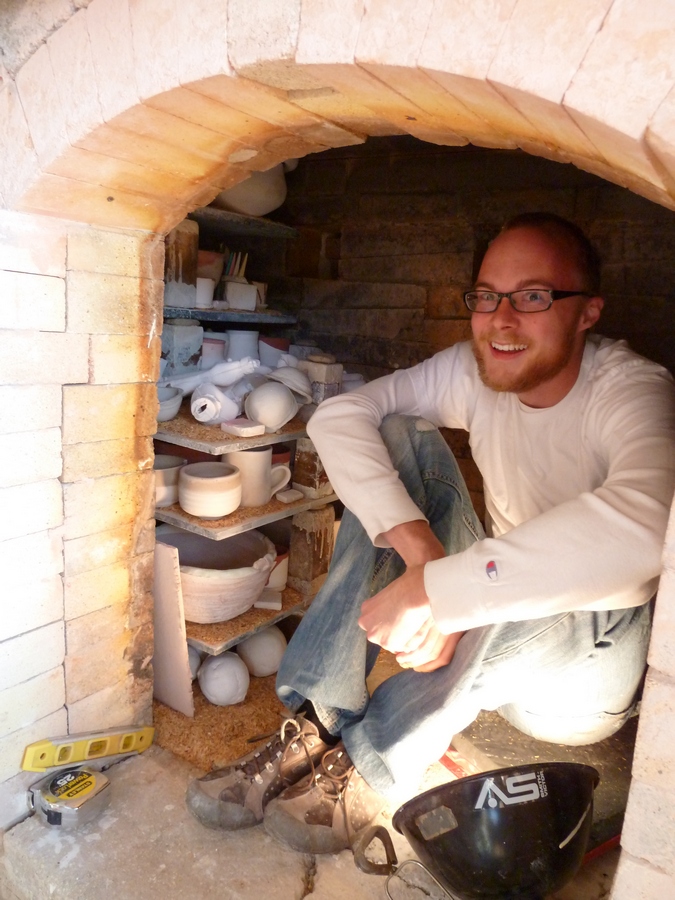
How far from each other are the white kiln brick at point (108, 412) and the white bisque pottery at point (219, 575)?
1.70ft

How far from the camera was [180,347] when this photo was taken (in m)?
2.26

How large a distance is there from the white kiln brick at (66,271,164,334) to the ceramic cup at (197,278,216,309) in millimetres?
559

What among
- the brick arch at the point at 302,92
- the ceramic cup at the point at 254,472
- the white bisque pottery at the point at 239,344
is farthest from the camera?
the white bisque pottery at the point at 239,344

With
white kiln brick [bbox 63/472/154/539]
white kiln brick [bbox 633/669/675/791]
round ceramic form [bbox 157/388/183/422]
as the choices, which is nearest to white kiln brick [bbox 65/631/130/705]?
white kiln brick [bbox 63/472/154/539]

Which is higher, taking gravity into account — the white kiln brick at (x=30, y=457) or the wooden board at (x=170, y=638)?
the white kiln brick at (x=30, y=457)

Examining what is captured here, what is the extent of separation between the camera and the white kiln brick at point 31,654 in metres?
1.55

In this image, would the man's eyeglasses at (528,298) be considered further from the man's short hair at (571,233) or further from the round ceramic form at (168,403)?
the round ceramic form at (168,403)

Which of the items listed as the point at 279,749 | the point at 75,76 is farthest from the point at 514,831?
the point at 75,76

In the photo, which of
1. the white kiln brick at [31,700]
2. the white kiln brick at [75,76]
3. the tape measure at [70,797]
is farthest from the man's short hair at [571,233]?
the tape measure at [70,797]

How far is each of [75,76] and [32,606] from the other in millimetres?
1203

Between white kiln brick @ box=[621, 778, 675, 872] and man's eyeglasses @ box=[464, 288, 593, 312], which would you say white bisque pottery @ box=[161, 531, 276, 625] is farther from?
white kiln brick @ box=[621, 778, 675, 872]

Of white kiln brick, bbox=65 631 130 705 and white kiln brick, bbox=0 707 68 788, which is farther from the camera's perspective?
white kiln brick, bbox=65 631 130 705

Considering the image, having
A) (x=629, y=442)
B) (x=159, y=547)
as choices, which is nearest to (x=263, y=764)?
(x=159, y=547)

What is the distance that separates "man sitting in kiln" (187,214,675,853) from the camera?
1314mm
